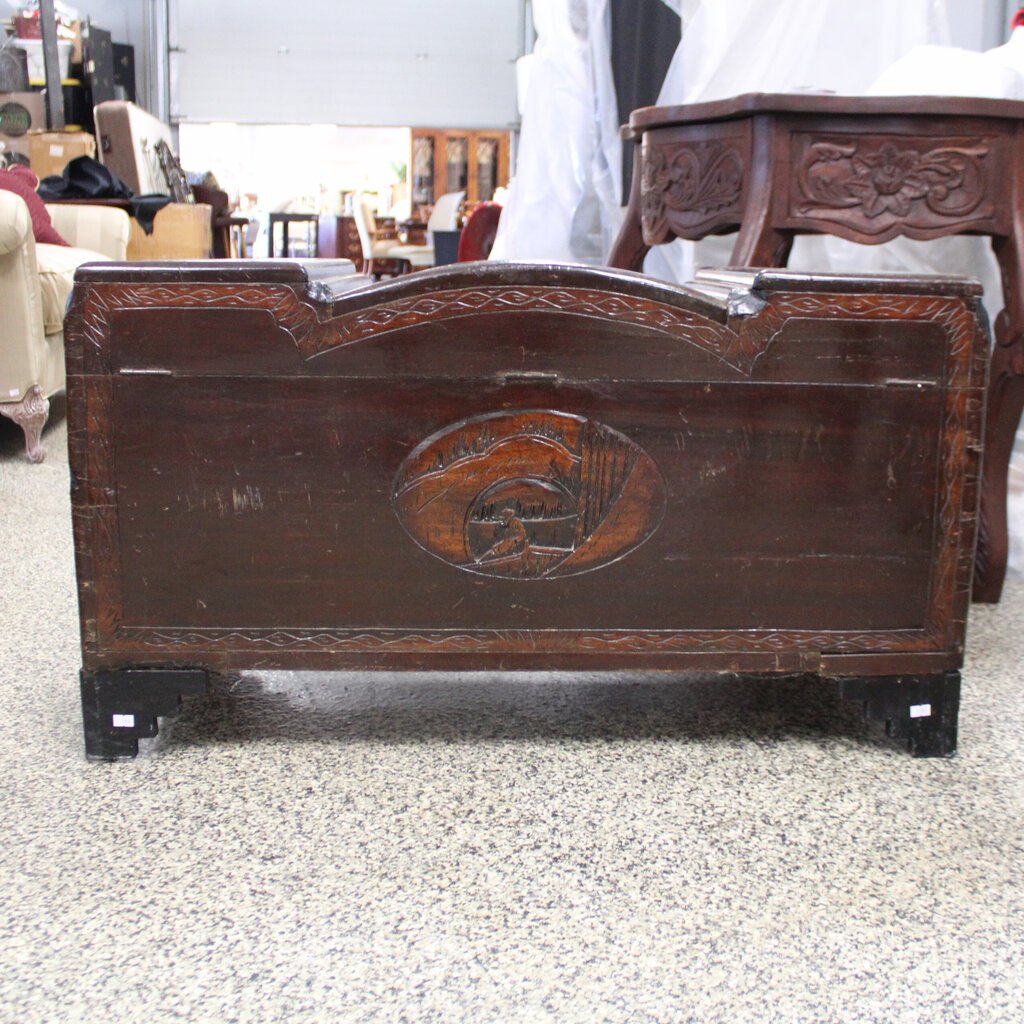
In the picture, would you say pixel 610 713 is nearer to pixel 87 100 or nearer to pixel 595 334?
pixel 595 334

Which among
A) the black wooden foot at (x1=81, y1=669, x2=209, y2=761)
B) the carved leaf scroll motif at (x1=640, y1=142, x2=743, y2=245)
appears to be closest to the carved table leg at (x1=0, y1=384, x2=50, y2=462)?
the carved leaf scroll motif at (x1=640, y1=142, x2=743, y2=245)

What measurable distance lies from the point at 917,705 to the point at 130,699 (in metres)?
0.77

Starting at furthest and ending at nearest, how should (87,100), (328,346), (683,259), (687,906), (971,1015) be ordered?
(87,100) < (683,259) < (328,346) < (687,906) < (971,1015)

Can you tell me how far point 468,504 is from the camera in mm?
1071

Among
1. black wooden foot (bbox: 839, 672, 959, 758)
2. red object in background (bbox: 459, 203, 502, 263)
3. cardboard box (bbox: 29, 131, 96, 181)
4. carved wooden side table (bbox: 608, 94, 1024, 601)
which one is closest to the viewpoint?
black wooden foot (bbox: 839, 672, 959, 758)

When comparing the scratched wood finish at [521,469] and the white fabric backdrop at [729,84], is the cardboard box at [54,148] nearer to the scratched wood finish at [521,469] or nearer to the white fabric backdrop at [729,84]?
the white fabric backdrop at [729,84]

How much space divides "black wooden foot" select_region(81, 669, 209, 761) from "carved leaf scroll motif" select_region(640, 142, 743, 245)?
3.07 feet

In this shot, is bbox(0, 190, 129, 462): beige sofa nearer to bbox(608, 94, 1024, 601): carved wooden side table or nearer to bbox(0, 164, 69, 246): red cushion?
bbox(0, 164, 69, 246): red cushion

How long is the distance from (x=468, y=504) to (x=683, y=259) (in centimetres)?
165

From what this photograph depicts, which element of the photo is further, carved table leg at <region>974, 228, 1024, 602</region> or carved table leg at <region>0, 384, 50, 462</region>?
carved table leg at <region>0, 384, 50, 462</region>

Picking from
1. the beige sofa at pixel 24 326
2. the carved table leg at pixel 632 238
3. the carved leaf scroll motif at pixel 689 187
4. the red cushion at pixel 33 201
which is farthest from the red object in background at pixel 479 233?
the carved leaf scroll motif at pixel 689 187

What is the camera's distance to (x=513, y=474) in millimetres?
1068

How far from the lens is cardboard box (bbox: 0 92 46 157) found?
21.8 feet

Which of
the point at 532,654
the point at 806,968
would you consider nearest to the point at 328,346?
the point at 532,654
